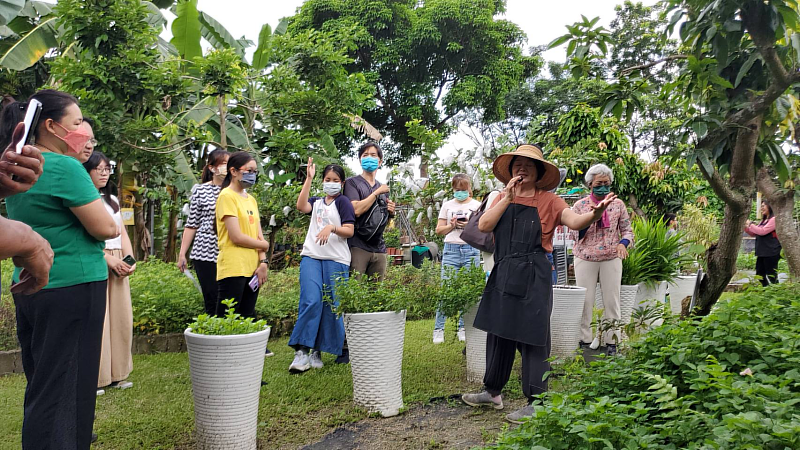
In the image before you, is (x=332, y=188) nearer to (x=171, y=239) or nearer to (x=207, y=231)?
(x=207, y=231)

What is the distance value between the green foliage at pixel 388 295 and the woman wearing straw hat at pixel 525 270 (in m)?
0.55

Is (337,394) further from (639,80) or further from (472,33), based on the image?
(472,33)

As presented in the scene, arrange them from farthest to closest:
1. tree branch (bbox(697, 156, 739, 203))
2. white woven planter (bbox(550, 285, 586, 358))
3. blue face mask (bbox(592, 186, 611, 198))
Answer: blue face mask (bbox(592, 186, 611, 198)) < white woven planter (bbox(550, 285, 586, 358)) < tree branch (bbox(697, 156, 739, 203))

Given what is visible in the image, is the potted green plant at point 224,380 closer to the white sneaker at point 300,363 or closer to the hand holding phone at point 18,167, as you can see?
the white sneaker at point 300,363

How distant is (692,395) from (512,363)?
6.09 ft

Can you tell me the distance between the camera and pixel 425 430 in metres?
3.81

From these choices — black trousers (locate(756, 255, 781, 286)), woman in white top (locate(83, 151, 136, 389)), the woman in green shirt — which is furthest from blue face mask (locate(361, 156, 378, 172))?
black trousers (locate(756, 255, 781, 286))

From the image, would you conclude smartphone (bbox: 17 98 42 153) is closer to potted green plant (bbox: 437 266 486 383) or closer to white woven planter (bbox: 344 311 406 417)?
white woven planter (bbox: 344 311 406 417)

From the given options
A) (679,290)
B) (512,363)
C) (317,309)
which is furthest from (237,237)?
(679,290)

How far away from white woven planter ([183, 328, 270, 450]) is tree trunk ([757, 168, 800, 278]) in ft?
12.0

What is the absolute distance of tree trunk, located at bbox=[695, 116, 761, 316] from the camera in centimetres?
343

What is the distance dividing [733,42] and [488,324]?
87.8 inches

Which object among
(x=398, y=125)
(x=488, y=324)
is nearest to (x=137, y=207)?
(x=488, y=324)

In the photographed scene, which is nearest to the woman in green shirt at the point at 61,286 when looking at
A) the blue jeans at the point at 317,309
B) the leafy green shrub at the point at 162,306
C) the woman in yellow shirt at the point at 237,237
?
the woman in yellow shirt at the point at 237,237
